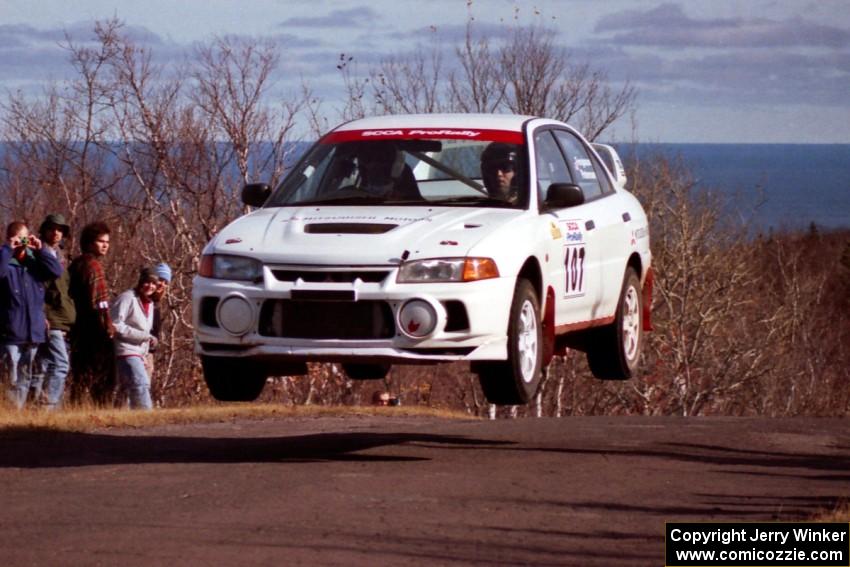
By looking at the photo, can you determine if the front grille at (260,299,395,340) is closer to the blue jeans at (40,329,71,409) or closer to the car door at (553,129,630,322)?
the car door at (553,129,630,322)

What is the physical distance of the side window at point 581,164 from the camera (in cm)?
1098

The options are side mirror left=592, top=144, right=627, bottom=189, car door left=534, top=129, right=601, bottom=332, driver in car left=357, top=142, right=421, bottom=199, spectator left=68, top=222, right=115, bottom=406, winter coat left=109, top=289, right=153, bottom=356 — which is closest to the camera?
driver in car left=357, top=142, right=421, bottom=199

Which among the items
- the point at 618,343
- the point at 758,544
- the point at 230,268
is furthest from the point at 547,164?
the point at 758,544

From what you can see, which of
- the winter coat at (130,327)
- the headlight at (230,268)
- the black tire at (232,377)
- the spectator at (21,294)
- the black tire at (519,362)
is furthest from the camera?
the winter coat at (130,327)

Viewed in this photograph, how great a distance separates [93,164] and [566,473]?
30.7m

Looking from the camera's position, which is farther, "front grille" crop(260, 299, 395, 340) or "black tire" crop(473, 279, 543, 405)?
"black tire" crop(473, 279, 543, 405)

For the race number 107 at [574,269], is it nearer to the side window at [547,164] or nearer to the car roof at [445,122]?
the side window at [547,164]

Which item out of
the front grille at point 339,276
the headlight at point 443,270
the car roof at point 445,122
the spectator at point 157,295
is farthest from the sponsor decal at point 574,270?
the spectator at point 157,295

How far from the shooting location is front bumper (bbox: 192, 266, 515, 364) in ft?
28.4

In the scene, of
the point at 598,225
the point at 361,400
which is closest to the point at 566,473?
the point at 598,225

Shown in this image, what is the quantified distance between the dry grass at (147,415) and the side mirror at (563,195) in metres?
3.83

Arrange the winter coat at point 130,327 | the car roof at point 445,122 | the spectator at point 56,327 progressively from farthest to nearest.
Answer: the winter coat at point 130,327
the spectator at point 56,327
the car roof at point 445,122

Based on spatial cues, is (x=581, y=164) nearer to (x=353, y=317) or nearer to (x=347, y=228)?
(x=347, y=228)

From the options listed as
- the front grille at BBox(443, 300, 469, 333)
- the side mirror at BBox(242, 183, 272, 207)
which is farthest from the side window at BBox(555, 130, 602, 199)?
the front grille at BBox(443, 300, 469, 333)
